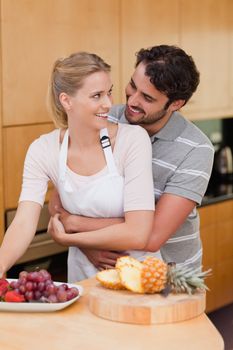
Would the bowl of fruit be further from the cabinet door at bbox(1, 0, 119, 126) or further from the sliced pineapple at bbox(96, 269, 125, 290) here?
the cabinet door at bbox(1, 0, 119, 126)

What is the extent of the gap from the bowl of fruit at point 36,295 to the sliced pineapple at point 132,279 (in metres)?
0.16

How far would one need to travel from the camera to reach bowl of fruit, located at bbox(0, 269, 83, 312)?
208 centimetres

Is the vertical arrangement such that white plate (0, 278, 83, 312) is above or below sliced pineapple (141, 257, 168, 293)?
below

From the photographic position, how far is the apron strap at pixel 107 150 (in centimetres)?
256

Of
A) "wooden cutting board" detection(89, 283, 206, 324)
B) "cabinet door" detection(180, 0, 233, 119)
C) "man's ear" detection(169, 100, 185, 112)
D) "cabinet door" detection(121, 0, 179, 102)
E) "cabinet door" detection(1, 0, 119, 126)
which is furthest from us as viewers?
"cabinet door" detection(180, 0, 233, 119)

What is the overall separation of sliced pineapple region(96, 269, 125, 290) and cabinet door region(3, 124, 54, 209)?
5.22ft

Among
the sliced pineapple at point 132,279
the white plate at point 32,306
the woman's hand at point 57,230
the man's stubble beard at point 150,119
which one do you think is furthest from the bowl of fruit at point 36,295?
the man's stubble beard at point 150,119

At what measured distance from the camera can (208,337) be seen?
1917mm

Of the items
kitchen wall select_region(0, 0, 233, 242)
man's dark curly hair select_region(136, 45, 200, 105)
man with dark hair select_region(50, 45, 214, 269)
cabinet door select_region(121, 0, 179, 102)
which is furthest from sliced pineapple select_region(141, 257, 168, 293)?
cabinet door select_region(121, 0, 179, 102)

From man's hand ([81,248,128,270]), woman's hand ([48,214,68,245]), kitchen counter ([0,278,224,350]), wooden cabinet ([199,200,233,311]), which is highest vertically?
woman's hand ([48,214,68,245])

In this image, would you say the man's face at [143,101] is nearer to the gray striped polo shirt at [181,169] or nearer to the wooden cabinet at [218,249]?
the gray striped polo shirt at [181,169]

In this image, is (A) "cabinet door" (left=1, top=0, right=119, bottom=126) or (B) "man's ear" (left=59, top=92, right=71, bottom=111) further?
(A) "cabinet door" (left=1, top=0, right=119, bottom=126)

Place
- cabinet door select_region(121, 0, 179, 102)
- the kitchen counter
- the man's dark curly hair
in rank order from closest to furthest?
the kitchen counter, the man's dark curly hair, cabinet door select_region(121, 0, 179, 102)

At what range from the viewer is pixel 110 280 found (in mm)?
2121
